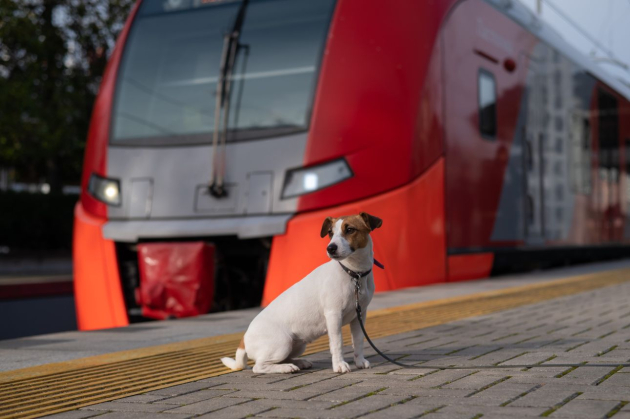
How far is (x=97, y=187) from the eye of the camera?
7.60m

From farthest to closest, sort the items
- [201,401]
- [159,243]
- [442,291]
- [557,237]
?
1. [557,237]
2. [442,291]
3. [159,243]
4. [201,401]

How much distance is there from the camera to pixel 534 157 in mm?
10227

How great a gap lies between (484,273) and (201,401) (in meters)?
6.18

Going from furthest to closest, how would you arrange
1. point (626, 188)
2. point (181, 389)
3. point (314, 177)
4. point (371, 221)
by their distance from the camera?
1. point (626, 188)
2. point (314, 177)
3. point (371, 221)
4. point (181, 389)

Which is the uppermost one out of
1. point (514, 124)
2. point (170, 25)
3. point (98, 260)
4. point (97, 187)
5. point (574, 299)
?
point (170, 25)

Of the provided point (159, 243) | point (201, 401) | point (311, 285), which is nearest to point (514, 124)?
point (159, 243)

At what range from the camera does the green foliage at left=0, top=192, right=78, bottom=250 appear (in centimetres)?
2312

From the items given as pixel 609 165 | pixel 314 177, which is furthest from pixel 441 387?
pixel 609 165

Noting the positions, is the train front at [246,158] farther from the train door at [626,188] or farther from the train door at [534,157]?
the train door at [626,188]

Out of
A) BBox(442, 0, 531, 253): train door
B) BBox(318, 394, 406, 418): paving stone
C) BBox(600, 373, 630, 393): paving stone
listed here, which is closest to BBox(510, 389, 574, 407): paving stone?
A: BBox(600, 373, 630, 393): paving stone

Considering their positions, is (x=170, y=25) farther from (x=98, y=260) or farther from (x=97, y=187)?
(x=98, y=260)

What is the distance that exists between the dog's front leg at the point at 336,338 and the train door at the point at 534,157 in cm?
641

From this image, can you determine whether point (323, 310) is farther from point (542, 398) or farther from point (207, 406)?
point (542, 398)

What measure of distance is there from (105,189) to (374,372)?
4408 mm
